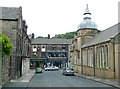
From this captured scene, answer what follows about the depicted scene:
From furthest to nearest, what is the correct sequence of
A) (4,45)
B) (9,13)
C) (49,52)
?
(49,52) → (9,13) → (4,45)

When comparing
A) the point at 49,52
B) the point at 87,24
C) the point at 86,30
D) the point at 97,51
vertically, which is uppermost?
the point at 87,24

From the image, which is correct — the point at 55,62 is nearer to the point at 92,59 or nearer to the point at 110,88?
the point at 92,59

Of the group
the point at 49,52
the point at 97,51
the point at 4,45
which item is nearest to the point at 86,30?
the point at 97,51

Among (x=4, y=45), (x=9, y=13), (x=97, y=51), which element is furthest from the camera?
(x=97, y=51)

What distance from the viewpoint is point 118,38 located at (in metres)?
37.2

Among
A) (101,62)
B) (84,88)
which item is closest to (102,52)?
(101,62)

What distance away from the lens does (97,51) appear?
46.8 m

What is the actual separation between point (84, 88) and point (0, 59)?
7755mm

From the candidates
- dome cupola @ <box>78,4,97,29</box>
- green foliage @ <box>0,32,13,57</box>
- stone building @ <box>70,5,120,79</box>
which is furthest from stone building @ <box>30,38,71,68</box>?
green foliage @ <box>0,32,13,57</box>

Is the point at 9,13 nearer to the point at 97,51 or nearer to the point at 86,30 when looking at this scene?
the point at 97,51

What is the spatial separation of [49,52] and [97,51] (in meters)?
58.6

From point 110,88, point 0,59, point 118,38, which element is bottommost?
point 110,88

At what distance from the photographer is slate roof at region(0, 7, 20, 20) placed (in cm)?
4008

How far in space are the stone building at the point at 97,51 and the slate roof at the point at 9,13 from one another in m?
13.4
